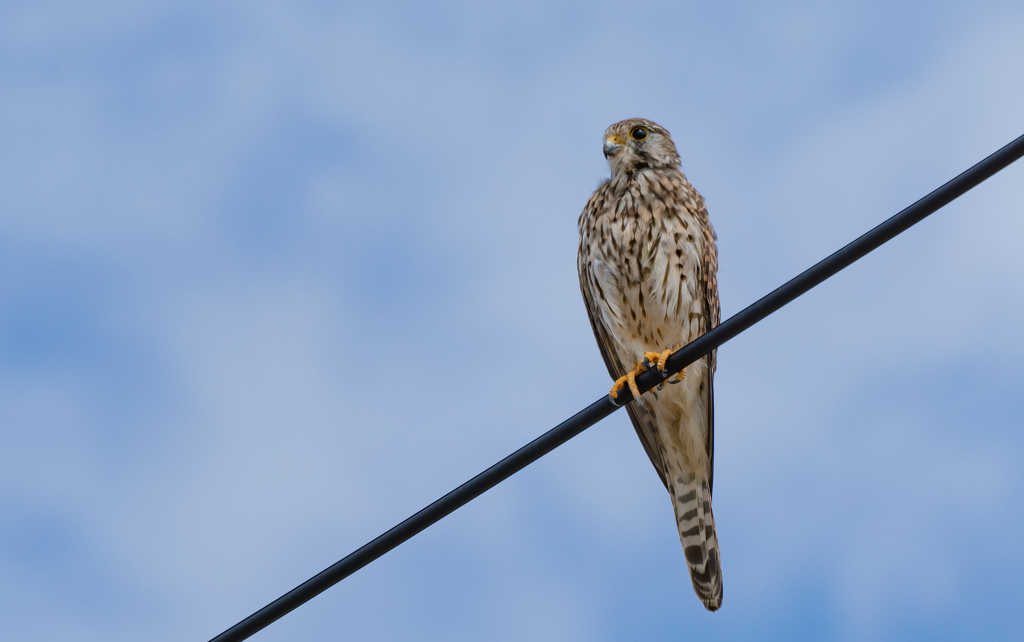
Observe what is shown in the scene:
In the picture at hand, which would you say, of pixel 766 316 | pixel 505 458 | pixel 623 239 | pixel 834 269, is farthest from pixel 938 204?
pixel 623 239

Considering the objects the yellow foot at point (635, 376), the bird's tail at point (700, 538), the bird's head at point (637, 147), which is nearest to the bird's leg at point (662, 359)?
the yellow foot at point (635, 376)

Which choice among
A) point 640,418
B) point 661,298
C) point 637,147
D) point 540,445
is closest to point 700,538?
point 640,418

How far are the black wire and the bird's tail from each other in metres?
2.67

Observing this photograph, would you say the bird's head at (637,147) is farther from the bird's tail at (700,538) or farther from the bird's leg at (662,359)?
the bird's tail at (700,538)

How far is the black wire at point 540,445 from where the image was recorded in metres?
2.79

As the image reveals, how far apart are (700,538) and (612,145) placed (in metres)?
2.36

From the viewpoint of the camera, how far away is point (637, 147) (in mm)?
5910

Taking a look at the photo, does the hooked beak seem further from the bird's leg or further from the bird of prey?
the bird's leg

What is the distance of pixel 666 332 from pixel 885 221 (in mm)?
2593

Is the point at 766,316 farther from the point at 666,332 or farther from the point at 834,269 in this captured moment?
the point at 666,332

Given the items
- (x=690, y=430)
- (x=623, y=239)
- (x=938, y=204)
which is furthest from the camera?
Answer: (x=690, y=430)

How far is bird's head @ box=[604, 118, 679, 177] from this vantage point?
19.1 ft

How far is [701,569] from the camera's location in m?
5.51

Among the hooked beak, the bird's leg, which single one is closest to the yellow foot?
the bird's leg
